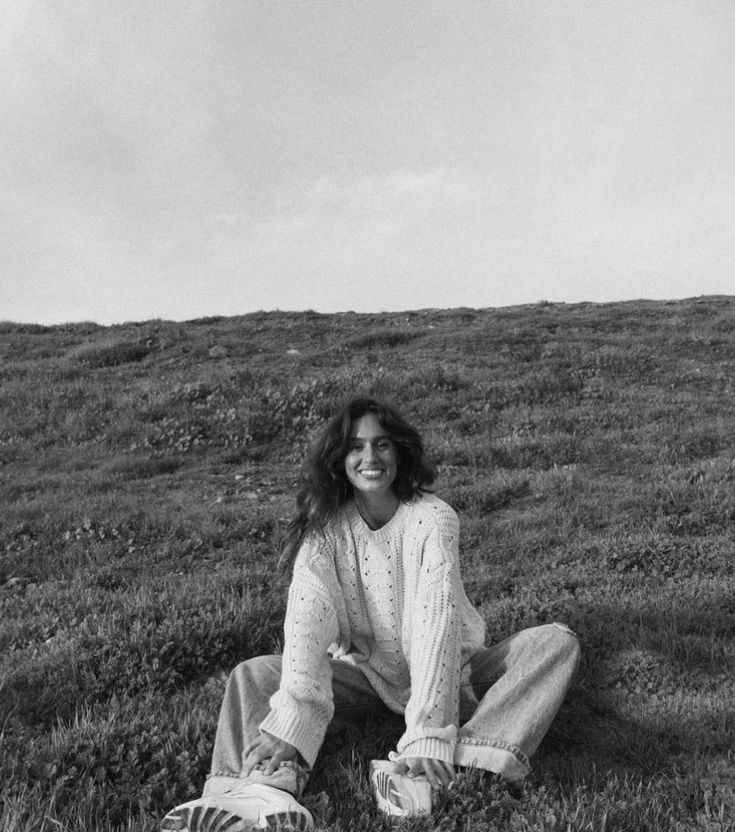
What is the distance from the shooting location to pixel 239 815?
3061 mm

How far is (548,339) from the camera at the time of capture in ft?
60.8

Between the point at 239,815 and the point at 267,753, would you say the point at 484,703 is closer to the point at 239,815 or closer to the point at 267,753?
the point at 267,753

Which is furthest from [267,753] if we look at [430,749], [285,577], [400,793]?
[285,577]

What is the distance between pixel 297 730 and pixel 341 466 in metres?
1.61

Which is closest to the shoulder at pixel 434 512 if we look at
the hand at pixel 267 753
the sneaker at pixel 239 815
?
the hand at pixel 267 753

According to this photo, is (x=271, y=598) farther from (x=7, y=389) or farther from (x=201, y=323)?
(x=201, y=323)

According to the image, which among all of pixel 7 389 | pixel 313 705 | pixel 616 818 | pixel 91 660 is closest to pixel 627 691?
pixel 616 818

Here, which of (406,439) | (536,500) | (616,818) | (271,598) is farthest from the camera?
(536,500)

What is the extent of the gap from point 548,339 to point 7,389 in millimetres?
13107

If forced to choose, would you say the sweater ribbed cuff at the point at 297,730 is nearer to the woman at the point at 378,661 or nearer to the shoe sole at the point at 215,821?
the woman at the point at 378,661

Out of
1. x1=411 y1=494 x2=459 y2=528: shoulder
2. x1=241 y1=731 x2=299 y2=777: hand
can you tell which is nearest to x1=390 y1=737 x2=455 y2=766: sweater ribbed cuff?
x1=241 y1=731 x2=299 y2=777: hand

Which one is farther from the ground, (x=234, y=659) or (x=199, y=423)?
(x=199, y=423)

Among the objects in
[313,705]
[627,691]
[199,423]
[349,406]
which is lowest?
[627,691]

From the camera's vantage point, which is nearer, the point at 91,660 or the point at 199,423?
the point at 91,660
